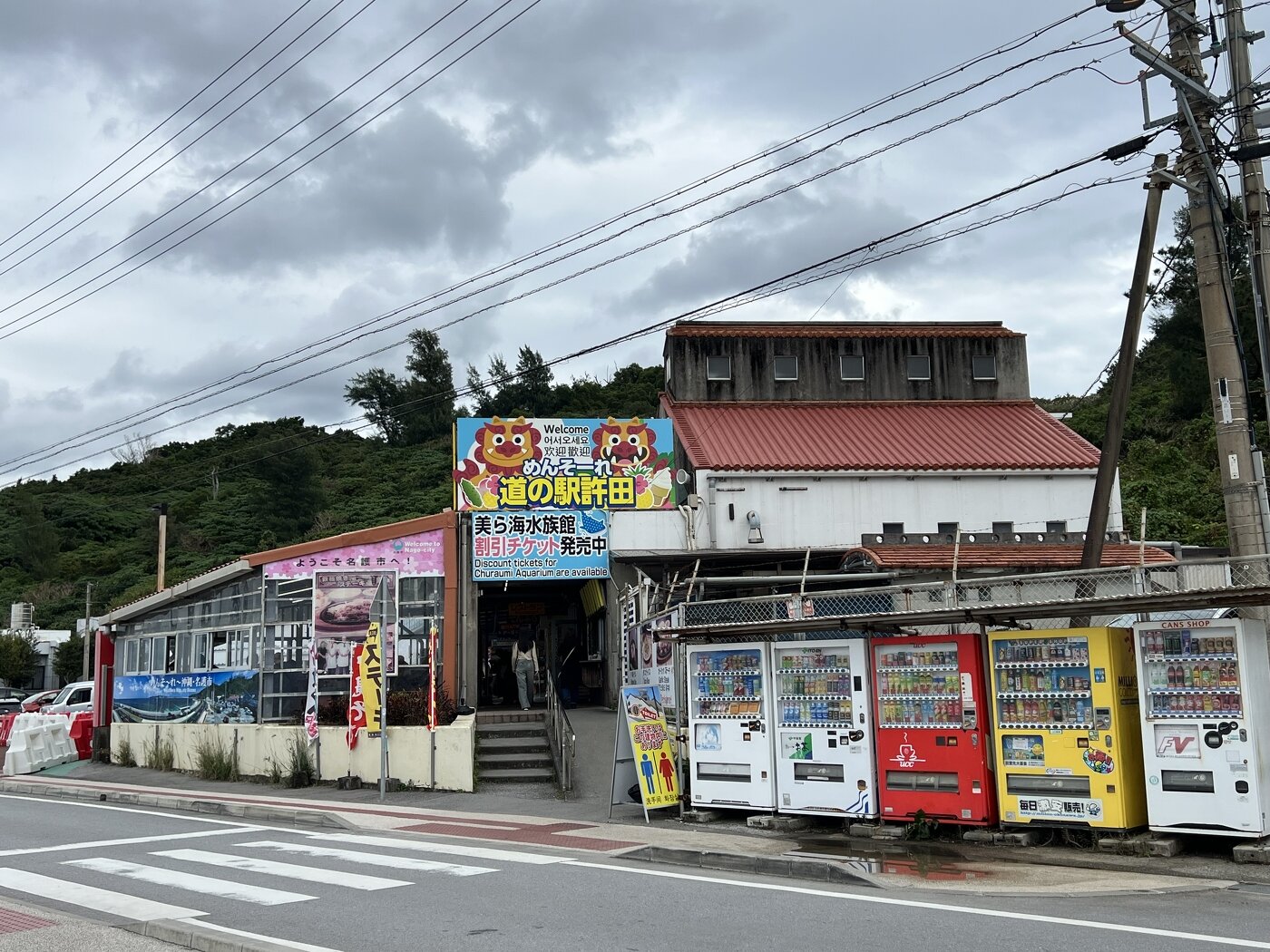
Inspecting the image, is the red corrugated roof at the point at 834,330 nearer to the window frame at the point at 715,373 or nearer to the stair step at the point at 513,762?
the window frame at the point at 715,373

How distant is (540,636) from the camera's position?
30.6 meters

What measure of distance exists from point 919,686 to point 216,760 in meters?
16.4

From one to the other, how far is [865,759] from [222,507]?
63.7m

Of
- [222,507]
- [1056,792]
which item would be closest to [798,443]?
[1056,792]

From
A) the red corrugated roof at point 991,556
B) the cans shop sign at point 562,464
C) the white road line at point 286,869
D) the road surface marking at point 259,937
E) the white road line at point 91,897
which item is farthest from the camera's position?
the cans shop sign at point 562,464

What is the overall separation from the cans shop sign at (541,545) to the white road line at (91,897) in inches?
529

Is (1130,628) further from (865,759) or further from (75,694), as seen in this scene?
(75,694)

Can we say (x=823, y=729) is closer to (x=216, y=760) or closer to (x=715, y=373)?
(x=216, y=760)

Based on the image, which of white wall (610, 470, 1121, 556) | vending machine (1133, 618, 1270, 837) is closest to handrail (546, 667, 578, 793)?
white wall (610, 470, 1121, 556)

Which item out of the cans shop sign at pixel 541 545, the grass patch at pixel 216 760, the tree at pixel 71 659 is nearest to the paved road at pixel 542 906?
the grass patch at pixel 216 760

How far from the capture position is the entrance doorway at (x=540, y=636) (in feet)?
94.7

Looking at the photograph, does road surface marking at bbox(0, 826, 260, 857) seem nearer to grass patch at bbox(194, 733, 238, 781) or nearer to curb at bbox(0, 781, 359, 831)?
curb at bbox(0, 781, 359, 831)

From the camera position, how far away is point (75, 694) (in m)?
35.6

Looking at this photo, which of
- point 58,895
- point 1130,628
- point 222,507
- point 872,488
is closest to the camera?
point 58,895
